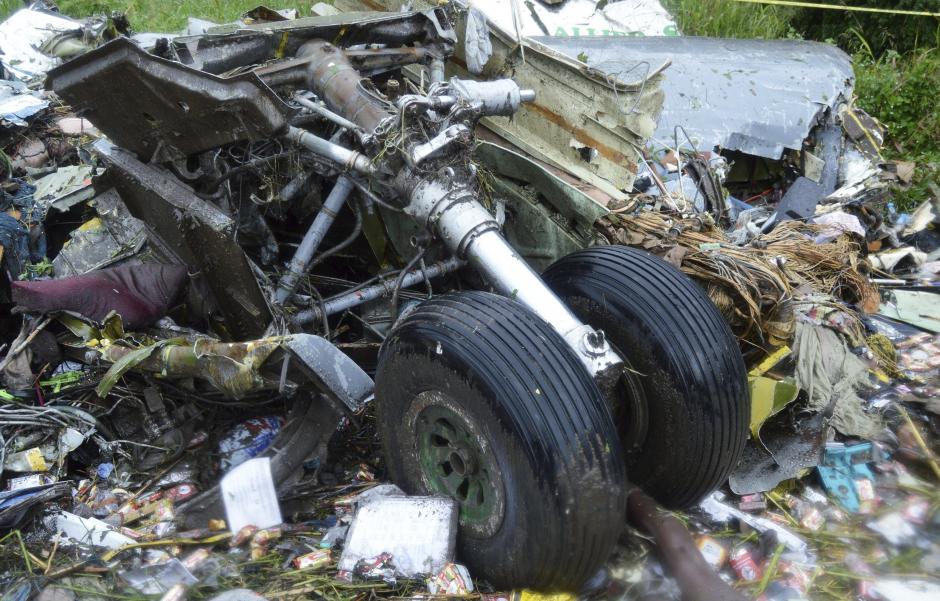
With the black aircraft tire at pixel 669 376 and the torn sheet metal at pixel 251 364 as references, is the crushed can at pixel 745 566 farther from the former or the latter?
the torn sheet metal at pixel 251 364

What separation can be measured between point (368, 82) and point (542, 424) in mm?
2421

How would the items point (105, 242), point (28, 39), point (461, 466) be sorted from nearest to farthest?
point (461, 466)
point (105, 242)
point (28, 39)

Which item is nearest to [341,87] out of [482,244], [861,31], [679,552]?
[482,244]

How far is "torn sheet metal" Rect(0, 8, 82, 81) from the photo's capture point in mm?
6922

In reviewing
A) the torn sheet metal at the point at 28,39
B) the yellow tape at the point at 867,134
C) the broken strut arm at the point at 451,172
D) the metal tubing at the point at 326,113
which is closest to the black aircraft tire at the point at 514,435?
the broken strut arm at the point at 451,172

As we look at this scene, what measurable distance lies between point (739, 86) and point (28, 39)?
6557 mm

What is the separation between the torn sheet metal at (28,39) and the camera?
6.92 metres

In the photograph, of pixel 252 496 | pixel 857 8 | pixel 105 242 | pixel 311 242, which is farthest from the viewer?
pixel 857 8

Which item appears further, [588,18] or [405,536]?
[588,18]

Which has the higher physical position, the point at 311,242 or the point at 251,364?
the point at 311,242

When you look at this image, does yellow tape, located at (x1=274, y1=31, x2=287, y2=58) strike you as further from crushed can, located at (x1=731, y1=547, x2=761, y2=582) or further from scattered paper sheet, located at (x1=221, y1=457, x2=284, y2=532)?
crushed can, located at (x1=731, y1=547, x2=761, y2=582)

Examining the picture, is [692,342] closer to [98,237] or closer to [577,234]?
Answer: [577,234]

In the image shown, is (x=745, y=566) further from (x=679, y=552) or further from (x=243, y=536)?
(x=243, y=536)

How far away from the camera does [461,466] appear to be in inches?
117
